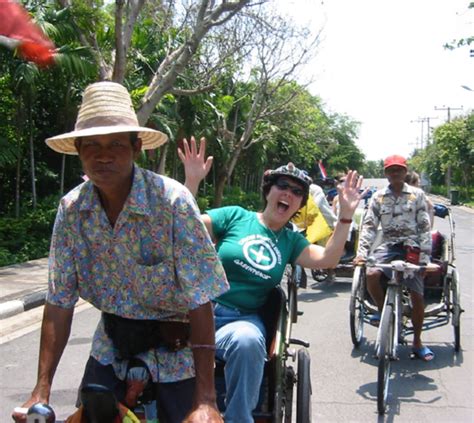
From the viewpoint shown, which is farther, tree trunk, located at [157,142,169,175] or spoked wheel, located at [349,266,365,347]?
tree trunk, located at [157,142,169,175]

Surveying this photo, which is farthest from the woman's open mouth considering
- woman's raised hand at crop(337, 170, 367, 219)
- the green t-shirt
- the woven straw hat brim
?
the woven straw hat brim

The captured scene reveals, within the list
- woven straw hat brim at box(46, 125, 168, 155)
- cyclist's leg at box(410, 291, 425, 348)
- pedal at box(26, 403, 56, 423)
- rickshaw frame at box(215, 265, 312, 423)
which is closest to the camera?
pedal at box(26, 403, 56, 423)

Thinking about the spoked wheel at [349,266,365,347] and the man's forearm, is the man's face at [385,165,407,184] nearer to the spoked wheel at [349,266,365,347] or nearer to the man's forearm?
the spoked wheel at [349,266,365,347]

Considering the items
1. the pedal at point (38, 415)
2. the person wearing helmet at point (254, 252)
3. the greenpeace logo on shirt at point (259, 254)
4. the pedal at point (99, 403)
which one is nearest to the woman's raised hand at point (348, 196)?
the person wearing helmet at point (254, 252)

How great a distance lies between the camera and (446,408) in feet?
15.9

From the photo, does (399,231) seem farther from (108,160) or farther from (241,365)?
(108,160)

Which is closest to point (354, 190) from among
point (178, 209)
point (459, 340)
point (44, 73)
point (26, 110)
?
point (178, 209)

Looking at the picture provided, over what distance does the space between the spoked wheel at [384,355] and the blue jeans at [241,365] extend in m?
1.83

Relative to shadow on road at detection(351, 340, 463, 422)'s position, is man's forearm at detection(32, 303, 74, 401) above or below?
above

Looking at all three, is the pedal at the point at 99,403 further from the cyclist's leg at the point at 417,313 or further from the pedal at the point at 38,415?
the cyclist's leg at the point at 417,313

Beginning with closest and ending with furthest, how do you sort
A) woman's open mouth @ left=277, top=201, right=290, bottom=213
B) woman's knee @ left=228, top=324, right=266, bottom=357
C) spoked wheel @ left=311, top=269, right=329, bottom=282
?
1. woman's knee @ left=228, top=324, right=266, bottom=357
2. woman's open mouth @ left=277, top=201, right=290, bottom=213
3. spoked wheel @ left=311, top=269, right=329, bottom=282

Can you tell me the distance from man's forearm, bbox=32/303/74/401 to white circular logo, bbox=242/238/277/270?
133cm

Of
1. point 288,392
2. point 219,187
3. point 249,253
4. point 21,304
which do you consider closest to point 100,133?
point 249,253

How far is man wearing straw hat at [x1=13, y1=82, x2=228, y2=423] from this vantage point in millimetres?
2334
